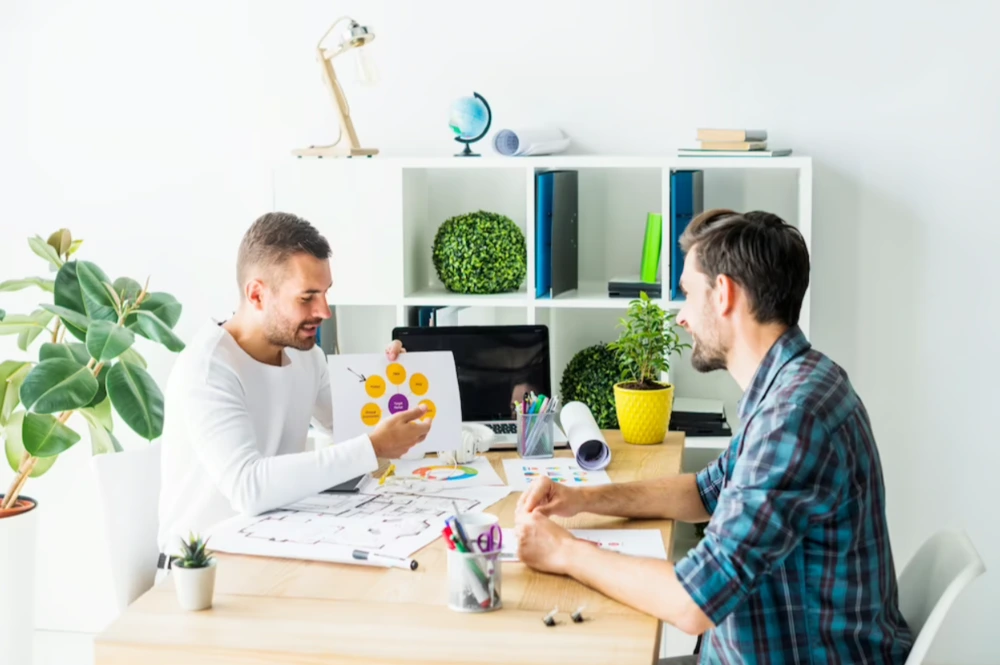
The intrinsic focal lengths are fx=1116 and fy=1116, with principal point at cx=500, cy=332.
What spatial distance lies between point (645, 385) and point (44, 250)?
1.82 meters

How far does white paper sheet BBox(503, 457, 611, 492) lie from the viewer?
2.30 m

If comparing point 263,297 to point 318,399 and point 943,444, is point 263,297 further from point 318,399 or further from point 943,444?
point 943,444

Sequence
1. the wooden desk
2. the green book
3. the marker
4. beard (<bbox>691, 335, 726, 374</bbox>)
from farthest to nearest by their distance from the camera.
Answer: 1. the green book
2. beard (<bbox>691, 335, 726, 374</bbox>)
3. the marker
4. the wooden desk

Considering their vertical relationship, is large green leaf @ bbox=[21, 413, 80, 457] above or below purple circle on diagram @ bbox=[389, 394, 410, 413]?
below

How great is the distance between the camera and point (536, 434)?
2.53 metres

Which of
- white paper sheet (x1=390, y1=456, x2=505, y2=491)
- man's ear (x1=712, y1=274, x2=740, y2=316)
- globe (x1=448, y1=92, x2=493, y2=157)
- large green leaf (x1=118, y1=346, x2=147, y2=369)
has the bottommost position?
white paper sheet (x1=390, y1=456, x2=505, y2=491)

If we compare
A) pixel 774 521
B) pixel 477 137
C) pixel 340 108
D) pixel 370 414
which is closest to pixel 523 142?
pixel 477 137

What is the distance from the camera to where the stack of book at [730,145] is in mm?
3002

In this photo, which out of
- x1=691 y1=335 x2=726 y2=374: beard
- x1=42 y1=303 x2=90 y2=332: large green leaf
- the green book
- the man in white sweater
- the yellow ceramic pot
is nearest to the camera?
x1=691 y1=335 x2=726 y2=374: beard

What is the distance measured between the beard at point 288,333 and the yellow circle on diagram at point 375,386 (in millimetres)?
166

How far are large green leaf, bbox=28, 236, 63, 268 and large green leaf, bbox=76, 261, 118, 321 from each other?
174mm

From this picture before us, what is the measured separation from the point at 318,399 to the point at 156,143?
1.43 metres

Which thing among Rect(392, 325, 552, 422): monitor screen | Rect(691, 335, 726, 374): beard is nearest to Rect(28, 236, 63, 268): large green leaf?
Rect(392, 325, 552, 422): monitor screen

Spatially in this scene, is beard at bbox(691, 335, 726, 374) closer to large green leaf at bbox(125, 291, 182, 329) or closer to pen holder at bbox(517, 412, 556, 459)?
pen holder at bbox(517, 412, 556, 459)
